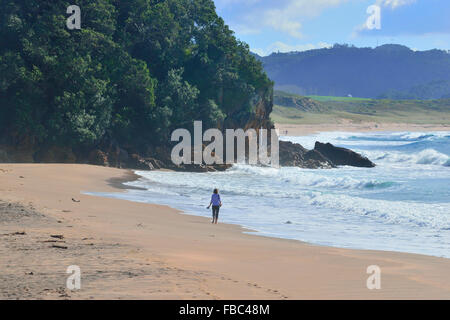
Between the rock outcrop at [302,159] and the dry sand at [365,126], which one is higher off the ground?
the dry sand at [365,126]

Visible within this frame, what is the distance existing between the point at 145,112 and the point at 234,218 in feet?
59.9

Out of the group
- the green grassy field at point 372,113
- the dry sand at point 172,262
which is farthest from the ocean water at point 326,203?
the green grassy field at point 372,113

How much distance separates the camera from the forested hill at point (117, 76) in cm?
2991

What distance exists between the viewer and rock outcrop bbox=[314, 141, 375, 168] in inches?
1528

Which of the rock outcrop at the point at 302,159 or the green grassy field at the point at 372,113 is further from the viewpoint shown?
the green grassy field at the point at 372,113

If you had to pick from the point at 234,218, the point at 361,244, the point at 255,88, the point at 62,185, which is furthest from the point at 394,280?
the point at 255,88

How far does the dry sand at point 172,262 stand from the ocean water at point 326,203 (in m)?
1.82

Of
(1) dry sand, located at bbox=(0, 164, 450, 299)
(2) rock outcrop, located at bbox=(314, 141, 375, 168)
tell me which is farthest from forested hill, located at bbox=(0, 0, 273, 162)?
(1) dry sand, located at bbox=(0, 164, 450, 299)

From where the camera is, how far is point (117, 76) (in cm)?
3288

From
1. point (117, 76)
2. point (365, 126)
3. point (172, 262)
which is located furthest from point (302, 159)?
point (365, 126)

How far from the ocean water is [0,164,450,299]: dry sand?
5.98 ft

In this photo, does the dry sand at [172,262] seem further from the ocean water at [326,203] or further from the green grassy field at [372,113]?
the green grassy field at [372,113]

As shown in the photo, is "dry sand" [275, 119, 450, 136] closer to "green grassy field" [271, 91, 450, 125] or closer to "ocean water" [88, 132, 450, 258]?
"green grassy field" [271, 91, 450, 125]
